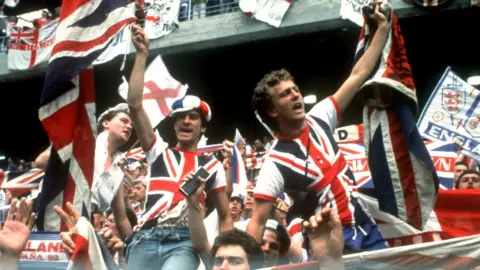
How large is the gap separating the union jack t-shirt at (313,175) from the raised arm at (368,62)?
31 centimetres

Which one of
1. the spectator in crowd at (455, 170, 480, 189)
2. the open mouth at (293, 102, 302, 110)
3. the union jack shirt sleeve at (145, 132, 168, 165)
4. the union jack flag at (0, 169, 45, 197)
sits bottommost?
the spectator in crowd at (455, 170, 480, 189)

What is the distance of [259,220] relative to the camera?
10.3 ft

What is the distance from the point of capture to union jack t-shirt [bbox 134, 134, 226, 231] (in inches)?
143

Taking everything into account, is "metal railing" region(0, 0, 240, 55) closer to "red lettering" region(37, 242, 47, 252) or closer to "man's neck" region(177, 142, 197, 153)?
"man's neck" region(177, 142, 197, 153)

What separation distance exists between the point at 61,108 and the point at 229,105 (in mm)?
14297

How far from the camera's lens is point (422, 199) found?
10.8 feet

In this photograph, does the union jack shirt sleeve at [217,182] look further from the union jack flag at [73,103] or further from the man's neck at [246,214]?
the man's neck at [246,214]

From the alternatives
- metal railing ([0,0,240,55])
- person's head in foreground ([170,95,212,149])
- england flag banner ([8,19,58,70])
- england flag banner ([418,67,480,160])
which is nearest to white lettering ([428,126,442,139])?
england flag banner ([418,67,480,160])

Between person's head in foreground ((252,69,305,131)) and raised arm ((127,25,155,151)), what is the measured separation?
1.94 feet

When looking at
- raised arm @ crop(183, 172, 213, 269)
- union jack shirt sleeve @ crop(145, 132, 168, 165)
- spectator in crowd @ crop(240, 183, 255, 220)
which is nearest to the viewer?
raised arm @ crop(183, 172, 213, 269)

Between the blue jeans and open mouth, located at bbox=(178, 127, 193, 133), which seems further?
open mouth, located at bbox=(178, 127, 193, 133)

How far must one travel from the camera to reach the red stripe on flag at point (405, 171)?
3.29m

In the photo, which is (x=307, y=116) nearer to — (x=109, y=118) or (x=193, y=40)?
(x=109, y=118)

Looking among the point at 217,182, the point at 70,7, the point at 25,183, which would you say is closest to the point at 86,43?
the point at 70,7
